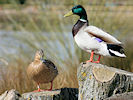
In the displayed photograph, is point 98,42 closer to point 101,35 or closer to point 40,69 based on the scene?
point 101,35

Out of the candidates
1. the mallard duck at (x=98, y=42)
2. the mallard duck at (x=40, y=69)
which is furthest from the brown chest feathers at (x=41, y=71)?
the mallard duck at (x=98, y=42)

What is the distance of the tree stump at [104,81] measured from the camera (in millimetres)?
3488

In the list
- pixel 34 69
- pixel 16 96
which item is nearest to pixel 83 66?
pixel 34 69

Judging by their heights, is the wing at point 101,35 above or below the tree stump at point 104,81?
above

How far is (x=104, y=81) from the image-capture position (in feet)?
11.5

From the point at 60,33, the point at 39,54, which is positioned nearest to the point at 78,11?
the point at 39,54

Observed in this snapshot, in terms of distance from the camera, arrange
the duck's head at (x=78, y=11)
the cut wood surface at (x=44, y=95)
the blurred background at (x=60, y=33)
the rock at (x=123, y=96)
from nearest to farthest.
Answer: the rock at (x=123, y=96), the duck's head at (x=78, y=11), the cut wood surface at (x=44, y=95), the blurred background at (x=60, y=33)

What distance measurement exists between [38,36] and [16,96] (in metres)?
2.99

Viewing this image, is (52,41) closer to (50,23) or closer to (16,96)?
(50,23)

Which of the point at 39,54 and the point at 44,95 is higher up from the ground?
the point at 39,54

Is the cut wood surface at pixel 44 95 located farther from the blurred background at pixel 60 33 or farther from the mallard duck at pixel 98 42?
the blurred background at pixel 60 33

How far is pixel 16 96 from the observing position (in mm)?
3926

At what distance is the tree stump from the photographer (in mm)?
3488

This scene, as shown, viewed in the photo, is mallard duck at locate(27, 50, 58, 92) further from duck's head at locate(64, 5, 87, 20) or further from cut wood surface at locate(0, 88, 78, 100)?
duck's head at locate(64, 5, 87, 20)
